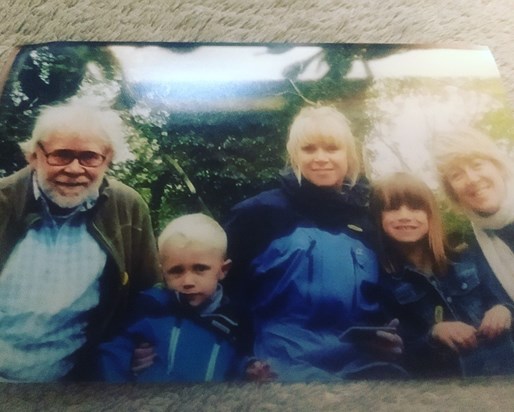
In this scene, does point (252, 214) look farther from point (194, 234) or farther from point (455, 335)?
point (455, 335)

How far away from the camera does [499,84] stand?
26.0 inches

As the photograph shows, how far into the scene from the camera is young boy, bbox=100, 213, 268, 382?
0.54m

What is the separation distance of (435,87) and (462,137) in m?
0.06

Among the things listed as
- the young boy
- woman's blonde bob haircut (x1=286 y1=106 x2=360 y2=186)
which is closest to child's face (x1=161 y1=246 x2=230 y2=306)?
the young boy

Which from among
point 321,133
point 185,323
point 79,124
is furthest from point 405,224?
point 79,124

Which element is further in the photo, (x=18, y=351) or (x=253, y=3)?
(x=253, y=3)

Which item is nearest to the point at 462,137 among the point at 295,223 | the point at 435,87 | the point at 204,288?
the point at 435,87

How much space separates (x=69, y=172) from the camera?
1.92ft

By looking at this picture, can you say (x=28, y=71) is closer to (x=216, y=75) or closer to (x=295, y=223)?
(x=216, y=75)

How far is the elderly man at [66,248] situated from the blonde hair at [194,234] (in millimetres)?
16

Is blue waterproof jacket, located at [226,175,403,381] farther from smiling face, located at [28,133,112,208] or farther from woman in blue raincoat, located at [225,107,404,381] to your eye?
smiling face, located at [28,133,112,208]

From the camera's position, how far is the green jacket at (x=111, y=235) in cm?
55

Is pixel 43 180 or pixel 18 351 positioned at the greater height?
pixel 43 180

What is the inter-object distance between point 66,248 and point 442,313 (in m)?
0.35
